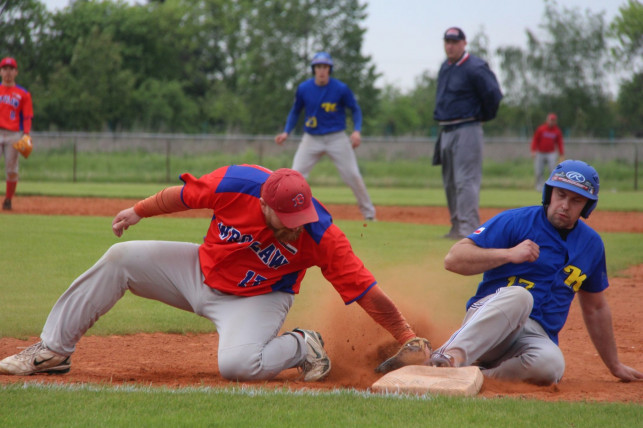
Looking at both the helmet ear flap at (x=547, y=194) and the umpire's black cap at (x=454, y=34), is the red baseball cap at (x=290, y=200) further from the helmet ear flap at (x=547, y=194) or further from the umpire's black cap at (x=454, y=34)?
the umpire's black cap at (x=454, y=34)

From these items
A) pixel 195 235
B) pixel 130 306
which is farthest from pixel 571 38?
pixel 130 306

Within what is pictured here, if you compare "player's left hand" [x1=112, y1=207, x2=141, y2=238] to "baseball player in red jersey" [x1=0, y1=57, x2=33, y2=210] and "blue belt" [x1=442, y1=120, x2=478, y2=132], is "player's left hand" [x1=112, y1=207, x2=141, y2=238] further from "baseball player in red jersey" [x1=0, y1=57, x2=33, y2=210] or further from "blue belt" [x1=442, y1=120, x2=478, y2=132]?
"baseball player in red jersey" [x1=0, y1=57, x2=33, y2=210]

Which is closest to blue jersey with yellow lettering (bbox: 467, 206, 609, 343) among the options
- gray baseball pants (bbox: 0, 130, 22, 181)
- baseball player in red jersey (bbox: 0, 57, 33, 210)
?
baseball player in red jersey (bbox: 0, 57, 33, 210)

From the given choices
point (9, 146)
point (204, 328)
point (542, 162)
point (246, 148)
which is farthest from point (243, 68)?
point (204, 328)

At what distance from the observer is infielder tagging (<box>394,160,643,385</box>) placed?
4.19 meters

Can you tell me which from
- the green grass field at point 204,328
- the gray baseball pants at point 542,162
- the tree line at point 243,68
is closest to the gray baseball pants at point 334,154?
the green grass field at point 204,328

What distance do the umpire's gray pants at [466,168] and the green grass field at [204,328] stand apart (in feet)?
1.38

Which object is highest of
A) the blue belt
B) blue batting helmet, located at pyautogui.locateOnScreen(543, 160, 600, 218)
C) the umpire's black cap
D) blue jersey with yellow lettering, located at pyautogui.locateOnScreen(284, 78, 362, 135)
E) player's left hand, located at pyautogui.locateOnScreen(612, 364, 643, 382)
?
the umpire's black cap

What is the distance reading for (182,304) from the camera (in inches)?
190

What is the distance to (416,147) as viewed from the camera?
93.8 ft

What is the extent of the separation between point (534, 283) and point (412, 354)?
808 millimetres

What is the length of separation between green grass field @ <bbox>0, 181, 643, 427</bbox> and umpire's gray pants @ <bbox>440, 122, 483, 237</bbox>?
0.42 meters

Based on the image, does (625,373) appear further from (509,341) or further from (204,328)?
(204,328)

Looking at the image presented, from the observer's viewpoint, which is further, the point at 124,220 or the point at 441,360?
the point at 124,220
